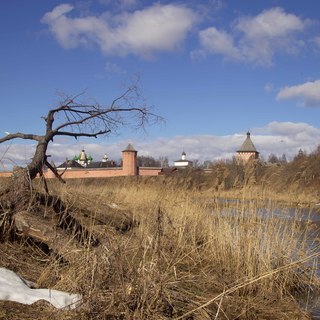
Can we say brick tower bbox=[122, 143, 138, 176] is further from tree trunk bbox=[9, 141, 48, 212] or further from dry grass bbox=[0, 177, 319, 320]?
tree trunk bbox=[9, 141, 48, 212]

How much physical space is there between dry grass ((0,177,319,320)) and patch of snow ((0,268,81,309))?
108 mm

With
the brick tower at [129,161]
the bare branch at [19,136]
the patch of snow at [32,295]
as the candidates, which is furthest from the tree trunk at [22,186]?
the brick tower at [129,161]

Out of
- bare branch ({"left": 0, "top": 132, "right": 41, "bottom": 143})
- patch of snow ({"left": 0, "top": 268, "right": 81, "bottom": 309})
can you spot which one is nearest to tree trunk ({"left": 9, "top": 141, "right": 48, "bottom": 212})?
bare branch ({"left": 0, "top": 132, "right": 41, "bottom": 143})

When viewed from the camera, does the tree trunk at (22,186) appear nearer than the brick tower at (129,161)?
Yes

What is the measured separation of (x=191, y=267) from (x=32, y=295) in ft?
9.15

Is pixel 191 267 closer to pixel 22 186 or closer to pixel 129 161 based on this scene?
pixel 22 186

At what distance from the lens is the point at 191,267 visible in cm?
657

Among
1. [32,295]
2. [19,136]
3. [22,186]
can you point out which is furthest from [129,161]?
[32,295]

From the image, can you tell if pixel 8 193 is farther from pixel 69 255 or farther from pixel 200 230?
pixel 200 230

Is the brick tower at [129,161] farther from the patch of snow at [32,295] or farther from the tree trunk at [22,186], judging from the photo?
the patch of snow at [32,295]

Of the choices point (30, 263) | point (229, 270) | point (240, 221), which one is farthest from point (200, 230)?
point (30, 263)

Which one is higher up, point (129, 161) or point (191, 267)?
point (129, 161)

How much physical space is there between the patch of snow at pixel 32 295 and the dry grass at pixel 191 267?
4.2 inches

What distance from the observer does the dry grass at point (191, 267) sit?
390 centimetres
